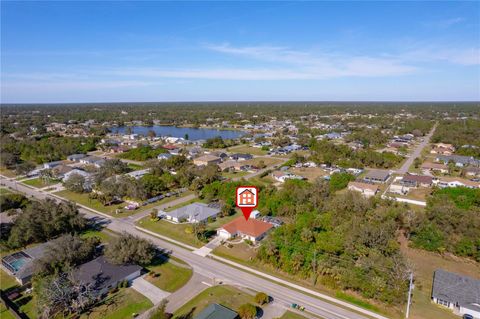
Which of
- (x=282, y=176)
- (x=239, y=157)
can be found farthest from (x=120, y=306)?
(x=239, y=157)

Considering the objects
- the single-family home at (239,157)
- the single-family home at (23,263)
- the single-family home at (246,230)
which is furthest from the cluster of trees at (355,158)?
the single-family home at (23,263)

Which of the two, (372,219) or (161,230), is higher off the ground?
(372,219)

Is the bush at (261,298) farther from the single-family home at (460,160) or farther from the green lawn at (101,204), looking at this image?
the single-family home at (460,160)

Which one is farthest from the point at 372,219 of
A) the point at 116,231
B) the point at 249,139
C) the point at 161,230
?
the point at 249,139

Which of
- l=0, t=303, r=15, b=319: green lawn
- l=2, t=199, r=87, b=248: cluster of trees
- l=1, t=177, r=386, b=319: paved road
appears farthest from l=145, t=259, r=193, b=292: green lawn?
l=2, t=199, r=87, b=248: cluster of trees

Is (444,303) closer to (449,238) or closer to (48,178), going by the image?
(449,238)

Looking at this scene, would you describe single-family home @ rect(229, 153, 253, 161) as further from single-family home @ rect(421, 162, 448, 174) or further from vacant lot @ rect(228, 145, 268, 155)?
single-family home @ rect(421, 162, 448, 174)
